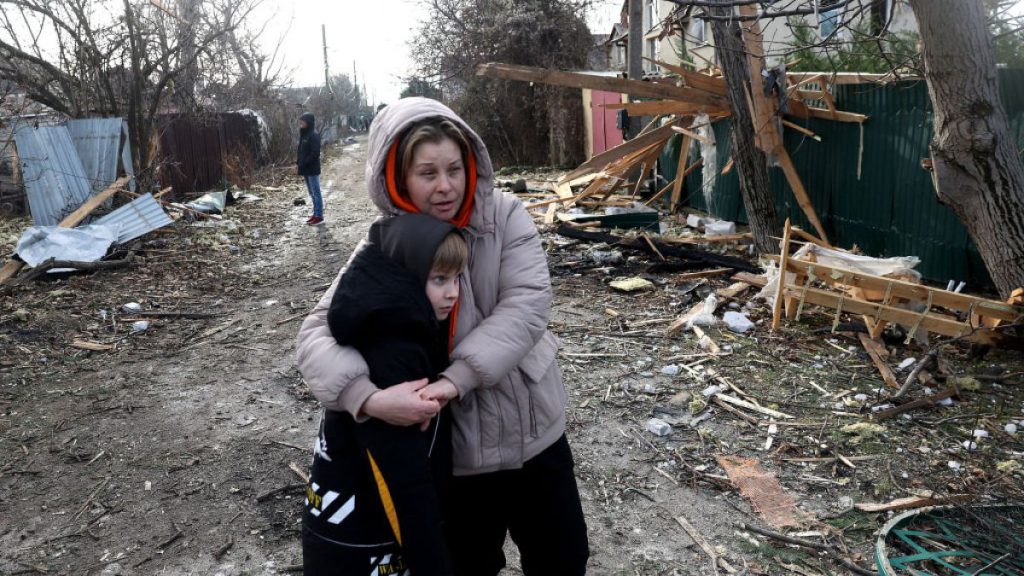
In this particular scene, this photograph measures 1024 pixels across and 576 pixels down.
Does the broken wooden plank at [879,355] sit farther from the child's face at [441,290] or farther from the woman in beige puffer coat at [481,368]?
the child's face at [441,290]

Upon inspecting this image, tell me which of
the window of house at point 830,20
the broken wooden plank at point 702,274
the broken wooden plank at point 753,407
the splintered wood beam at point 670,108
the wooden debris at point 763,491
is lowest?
the wooden debris at point 763,491

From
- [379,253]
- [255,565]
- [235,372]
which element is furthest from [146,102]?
[379,253]

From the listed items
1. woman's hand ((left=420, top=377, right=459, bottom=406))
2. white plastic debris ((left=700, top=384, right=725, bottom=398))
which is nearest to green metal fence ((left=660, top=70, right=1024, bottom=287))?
white plastic debris ((left=700, top=384, right=725, bottom=398))

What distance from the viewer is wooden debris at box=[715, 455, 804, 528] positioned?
3.59 m

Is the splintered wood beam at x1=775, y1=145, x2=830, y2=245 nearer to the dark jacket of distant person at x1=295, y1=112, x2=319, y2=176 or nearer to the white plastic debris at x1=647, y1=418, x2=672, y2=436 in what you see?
the white plastic debris at x1=647, y1=418, x2=672, y2=436

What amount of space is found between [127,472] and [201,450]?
403 mm

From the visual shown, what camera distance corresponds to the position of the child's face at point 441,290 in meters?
1.95

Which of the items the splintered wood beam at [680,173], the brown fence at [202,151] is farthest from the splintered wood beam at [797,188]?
the brown fence at [202,151]

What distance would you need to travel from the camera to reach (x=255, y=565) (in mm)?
3291

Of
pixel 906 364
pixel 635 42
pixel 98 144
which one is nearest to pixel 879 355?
pixel 906 364

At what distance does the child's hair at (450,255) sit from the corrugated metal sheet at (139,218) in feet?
32.7

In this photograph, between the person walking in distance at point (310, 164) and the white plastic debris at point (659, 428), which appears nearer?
the white plastic debris at point (659, 428)

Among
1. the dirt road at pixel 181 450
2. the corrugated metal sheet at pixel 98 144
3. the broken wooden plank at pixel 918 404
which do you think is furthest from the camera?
the corrugated metal sheet at pixel 98 144

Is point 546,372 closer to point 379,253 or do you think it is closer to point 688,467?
point 379,253
